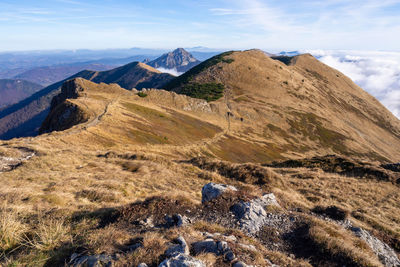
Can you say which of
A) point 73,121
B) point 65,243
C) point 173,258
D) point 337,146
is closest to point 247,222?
point 173,258

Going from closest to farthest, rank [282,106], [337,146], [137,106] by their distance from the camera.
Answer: [137,106]
[337,146]
[282,106]

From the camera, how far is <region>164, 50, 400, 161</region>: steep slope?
99.5 metres

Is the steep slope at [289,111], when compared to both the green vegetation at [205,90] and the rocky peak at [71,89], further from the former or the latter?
the rocky peak at [71,89]

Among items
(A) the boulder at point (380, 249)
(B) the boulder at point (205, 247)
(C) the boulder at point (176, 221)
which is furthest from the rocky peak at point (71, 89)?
(A) the boulder at point (380, 249)

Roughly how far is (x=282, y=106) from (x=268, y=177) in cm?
11885

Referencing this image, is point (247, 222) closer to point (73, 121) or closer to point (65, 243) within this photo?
point (65, 243)

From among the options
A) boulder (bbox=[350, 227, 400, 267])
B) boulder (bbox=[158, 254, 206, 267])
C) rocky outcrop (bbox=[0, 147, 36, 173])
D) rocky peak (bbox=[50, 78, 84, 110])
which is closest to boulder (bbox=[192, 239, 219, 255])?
boulder (bbox=[158, 254, 206, 267])

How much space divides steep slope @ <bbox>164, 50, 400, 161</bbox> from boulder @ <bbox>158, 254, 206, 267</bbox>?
174 feet

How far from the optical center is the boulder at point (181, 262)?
541cm

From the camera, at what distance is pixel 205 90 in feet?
438

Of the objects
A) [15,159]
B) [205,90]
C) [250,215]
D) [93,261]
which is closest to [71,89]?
[205,90]

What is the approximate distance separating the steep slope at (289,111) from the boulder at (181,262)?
2090 inches

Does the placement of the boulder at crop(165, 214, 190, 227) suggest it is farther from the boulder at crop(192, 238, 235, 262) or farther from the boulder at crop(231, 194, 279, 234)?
the boulder at crop(231, 194, 279, 234)

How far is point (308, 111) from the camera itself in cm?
13588
